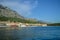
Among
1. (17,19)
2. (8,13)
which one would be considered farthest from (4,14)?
(17,19)

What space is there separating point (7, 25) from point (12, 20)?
0.79 meters

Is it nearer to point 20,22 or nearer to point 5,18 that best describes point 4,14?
point 5,18

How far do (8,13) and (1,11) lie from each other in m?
0.83

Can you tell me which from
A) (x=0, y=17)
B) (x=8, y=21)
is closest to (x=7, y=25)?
(x=8, y=21)

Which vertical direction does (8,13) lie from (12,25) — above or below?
above

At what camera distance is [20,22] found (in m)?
17.1

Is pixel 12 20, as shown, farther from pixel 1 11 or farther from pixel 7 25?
pixel 1 11

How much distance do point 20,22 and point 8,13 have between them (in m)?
1.92

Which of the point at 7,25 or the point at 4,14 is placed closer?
the point at 7,25

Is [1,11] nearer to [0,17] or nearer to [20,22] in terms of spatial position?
[0,17]

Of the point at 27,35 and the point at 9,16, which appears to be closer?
the point at 27,35

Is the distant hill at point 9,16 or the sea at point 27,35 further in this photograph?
the distant hill at point 9,16

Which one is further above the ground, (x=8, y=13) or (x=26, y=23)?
(x=8, y=13)

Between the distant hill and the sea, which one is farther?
the distant hill
